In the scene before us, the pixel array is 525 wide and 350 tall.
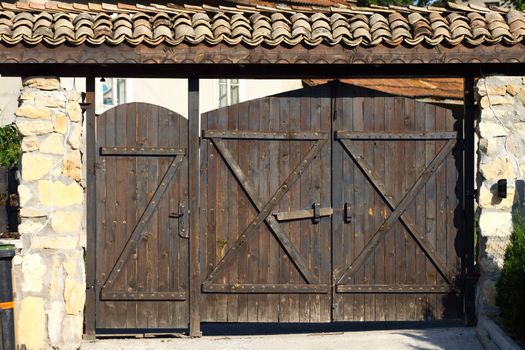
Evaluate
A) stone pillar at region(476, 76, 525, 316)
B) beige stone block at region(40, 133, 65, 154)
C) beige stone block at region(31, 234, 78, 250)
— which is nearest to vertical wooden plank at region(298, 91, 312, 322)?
stone pillar at region(476, 76, 525, 316)

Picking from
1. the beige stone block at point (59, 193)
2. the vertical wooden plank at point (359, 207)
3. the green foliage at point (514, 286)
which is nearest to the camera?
the green foliage at point (514, 286)

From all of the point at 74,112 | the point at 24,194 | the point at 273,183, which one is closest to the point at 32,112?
the point at 74,112

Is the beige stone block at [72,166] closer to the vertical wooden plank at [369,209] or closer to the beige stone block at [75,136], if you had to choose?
the beige stone block at [75,136]

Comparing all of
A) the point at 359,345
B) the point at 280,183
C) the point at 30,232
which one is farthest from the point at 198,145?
the point at 359,345

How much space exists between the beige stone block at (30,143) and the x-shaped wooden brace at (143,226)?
1.19 m

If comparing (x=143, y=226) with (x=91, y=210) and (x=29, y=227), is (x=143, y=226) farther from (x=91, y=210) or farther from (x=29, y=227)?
(x=29, y=227)

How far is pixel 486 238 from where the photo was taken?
954cm

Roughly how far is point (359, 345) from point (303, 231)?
1.24 m

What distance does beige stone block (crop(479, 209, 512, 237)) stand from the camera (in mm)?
9547

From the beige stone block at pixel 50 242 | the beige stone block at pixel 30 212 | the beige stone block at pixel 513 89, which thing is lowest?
the beige stone block at pixel 50 242

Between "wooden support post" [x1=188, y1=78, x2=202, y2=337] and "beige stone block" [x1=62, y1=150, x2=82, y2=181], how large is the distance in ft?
3.46

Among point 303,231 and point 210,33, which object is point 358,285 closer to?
point 303,231

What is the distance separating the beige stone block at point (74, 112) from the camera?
9.45 m

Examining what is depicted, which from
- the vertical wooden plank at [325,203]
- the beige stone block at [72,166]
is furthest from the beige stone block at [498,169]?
the beige stone block at [72,166]
